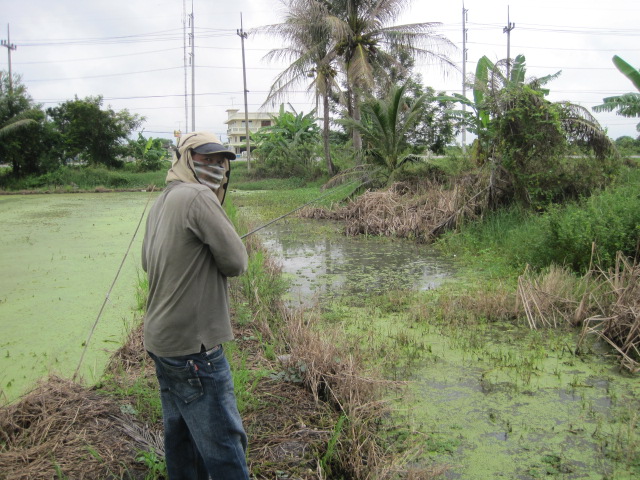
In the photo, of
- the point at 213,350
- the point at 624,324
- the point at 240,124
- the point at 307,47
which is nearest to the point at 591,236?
the point at 624,324

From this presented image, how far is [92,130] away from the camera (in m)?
25.3

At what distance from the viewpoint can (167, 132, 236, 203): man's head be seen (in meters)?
1.90

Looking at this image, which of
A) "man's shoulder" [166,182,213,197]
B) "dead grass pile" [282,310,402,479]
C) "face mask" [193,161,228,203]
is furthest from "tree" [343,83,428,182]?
"man's shoulder" [166,182,213,197]

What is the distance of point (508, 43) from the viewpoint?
29.7 metres

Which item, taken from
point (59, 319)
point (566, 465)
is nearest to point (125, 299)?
point (59, 319)

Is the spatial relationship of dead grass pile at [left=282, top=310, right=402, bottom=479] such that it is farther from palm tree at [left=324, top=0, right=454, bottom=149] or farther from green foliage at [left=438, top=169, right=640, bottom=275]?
palm tree at [left=324, top=0, right=454, bottom=149]

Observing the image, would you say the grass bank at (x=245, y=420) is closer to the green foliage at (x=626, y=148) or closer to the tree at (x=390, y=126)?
the green foliage at (x=626, y=148)

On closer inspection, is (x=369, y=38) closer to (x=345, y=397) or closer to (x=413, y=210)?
(x=413, y=210)

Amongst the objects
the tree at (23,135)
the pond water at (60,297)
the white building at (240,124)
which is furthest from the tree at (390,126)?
the white building at (240,124)

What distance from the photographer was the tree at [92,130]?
2511 centimetres

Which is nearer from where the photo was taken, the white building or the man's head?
the man's head

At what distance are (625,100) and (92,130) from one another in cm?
2235

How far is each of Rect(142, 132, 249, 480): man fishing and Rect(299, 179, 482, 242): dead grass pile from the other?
7653 millimetres

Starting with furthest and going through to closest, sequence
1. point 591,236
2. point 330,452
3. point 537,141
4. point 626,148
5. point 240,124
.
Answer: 1. point 240,124
2. point 626,148
3. point 537,141
4. point 591,236
5. point 330,452
